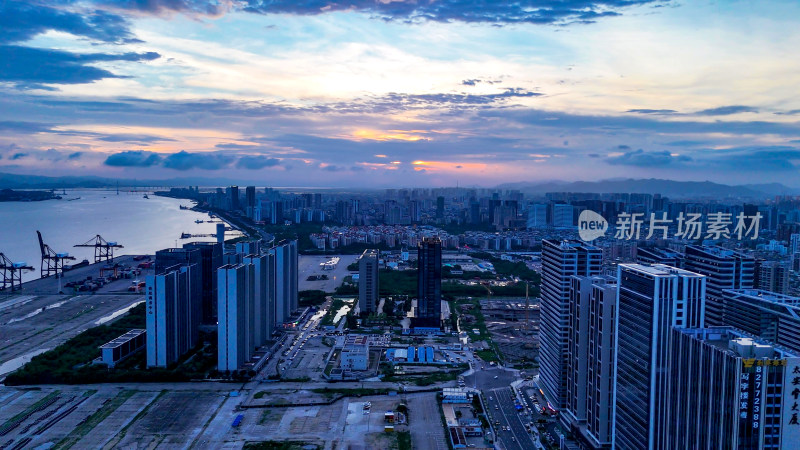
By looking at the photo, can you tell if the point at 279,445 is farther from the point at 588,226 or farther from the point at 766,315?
the point at 588,226

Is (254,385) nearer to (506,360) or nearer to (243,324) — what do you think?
(243,324)

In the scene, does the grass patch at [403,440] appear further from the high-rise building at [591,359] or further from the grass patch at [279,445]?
the high-rise building at [591,359]

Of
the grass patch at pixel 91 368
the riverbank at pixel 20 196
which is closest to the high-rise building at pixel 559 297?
the grass patch at pixel 91 368

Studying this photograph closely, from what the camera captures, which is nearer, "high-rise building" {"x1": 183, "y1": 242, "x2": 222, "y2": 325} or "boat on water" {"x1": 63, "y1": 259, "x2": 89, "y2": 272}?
"high-rise building" {"x1": 183, "y1": 242, "x2": 222, "y2": 325}

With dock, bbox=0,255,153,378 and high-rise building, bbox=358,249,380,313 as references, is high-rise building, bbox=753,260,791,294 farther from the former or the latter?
dock, bbox=0,255,153,378

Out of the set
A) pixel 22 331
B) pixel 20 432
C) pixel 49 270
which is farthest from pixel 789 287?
pixel 49 270

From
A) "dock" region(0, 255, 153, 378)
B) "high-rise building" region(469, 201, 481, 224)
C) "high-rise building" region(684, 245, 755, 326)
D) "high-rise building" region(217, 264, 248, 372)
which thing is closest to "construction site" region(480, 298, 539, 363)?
"high-rise building" region(684, 245, 755, 326)
